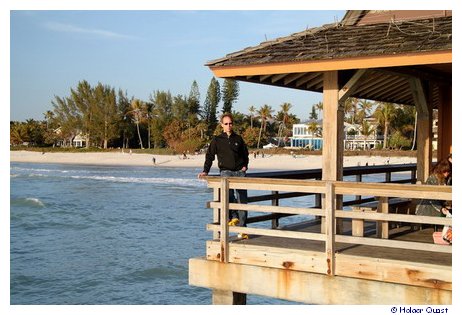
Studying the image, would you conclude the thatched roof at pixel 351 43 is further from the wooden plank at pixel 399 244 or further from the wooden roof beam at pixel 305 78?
the wooden plank at pixel 399 244

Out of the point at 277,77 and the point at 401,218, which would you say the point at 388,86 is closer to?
the point at 277,77

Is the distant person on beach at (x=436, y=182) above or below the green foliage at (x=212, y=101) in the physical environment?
below

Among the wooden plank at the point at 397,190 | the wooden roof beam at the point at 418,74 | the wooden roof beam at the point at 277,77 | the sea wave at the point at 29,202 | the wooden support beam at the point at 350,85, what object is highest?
the wooden roof beam at the point at 418,74

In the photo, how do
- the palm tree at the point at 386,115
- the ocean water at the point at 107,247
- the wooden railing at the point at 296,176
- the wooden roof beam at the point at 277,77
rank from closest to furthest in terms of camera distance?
1. the wooden railing at the point at 296,176
2. the wooden roof beam at the point at 277,77
3. the ocean water at the point at 107,247
4. the palm tree at the point at 386,115

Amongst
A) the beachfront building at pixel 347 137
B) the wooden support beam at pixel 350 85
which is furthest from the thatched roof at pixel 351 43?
the beachfront building at pixel 347 137

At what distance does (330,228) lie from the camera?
7.05 metres

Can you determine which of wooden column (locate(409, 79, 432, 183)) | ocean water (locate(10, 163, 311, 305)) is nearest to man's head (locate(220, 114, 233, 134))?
wooden column (locate(409, 79, 432, 183))

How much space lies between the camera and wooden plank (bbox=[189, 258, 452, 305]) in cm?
662

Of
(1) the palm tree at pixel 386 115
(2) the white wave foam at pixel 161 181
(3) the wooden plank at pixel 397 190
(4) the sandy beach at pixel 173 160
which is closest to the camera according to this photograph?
(3) the wooden plank at pixel 397 190

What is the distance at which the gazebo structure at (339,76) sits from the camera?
6824 mm

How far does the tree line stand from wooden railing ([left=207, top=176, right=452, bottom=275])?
261ft

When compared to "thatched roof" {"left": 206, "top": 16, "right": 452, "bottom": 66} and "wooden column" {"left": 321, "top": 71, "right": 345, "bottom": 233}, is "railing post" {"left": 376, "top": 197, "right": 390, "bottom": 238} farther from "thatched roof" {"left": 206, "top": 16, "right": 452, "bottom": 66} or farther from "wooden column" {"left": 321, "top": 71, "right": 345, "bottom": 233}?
"thatched roof" {"left": 206, "top": 16, "right": 452, "bottom": 66}

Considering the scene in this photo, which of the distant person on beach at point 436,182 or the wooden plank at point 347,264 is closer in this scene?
the wooden plank at point 347,264
